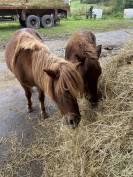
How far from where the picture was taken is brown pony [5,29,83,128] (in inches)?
142

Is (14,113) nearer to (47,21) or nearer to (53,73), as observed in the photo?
(53,73)

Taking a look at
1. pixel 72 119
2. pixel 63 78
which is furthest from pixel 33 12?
pixel 72 119

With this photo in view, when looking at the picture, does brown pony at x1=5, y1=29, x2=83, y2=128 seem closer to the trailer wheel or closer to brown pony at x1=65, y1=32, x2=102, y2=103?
brown pony at x1=65, y1=32, x2=102, y2=103

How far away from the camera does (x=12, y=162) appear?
4137mm

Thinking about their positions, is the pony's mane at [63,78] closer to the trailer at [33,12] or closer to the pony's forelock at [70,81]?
the pony's forelock at [70,81]

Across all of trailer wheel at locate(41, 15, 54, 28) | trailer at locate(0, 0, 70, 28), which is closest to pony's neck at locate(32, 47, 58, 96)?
trailer at locate(0, 0, 70, 28)

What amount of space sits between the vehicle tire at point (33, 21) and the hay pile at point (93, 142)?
1109 centimetres

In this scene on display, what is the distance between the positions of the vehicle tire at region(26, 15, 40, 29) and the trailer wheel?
0.35 m

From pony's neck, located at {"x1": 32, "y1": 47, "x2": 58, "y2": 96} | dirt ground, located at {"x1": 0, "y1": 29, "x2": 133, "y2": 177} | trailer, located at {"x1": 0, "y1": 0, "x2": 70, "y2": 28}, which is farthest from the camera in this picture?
trailer, located at {"x1": 0, "y1": 0, "x2": 70, "y2": 28}

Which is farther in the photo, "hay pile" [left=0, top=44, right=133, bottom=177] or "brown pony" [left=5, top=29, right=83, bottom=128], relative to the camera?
"brown pony" [left=5, top=29, right=83, bottom=128]

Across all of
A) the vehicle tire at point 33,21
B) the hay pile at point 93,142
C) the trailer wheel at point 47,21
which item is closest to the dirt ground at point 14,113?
the hay pile at point 93,142

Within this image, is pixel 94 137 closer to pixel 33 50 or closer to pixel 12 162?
pixel 12 162

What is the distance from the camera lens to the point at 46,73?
13.0ft

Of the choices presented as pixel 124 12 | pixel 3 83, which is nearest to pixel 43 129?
pixel 3 83
